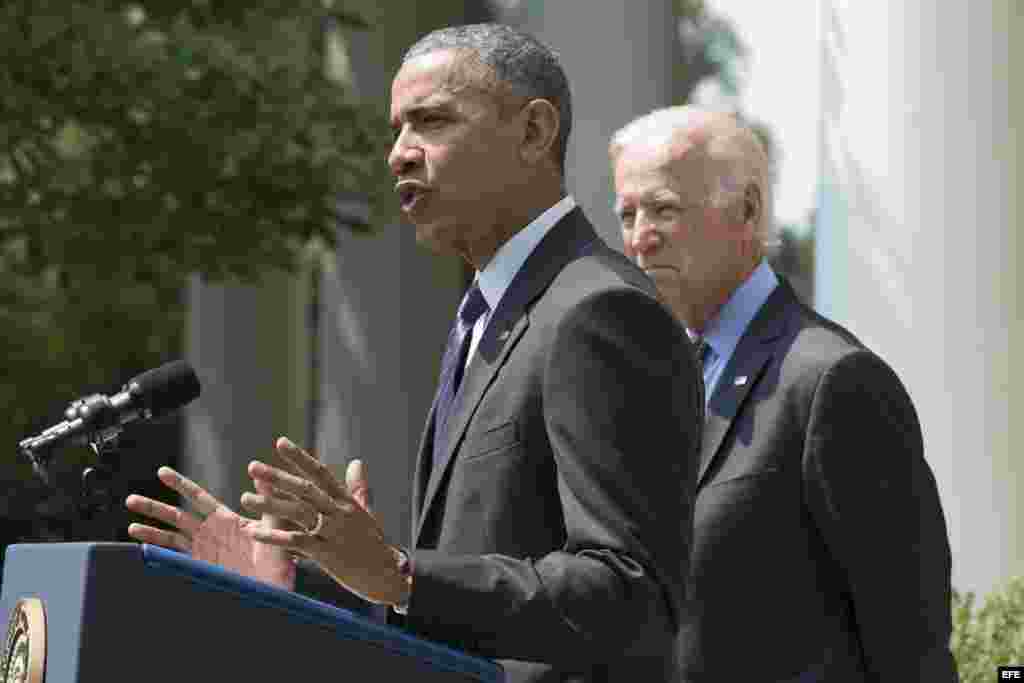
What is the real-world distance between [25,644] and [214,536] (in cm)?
82

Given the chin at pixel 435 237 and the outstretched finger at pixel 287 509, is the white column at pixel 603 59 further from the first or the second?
the outstretched finger at pixel 287 509

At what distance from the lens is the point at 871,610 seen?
15.4ft

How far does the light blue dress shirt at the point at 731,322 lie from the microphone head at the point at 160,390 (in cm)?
154

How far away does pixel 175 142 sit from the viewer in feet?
41.8

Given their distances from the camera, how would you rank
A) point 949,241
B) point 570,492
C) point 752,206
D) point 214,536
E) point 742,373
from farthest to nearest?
point 949,241 < point 752,206 < point 742,373 < point 214,536 < point 570,492

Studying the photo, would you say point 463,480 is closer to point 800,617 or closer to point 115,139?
point 800,617

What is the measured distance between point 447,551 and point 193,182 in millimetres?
9512

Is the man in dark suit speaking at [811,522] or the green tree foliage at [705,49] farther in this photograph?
the green tree foliage at [705,49]

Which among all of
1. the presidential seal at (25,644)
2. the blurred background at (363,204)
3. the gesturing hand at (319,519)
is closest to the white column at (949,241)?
the blurred background at (363,204)

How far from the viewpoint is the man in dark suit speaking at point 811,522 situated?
473 cm

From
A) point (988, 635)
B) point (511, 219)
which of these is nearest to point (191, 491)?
point (511, 219)

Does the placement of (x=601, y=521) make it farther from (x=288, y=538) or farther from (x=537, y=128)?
(x=537, y=128)

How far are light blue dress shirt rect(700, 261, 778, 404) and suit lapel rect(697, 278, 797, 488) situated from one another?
17 millimetres

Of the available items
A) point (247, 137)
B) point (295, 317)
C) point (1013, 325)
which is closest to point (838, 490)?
point (1013, 325)
